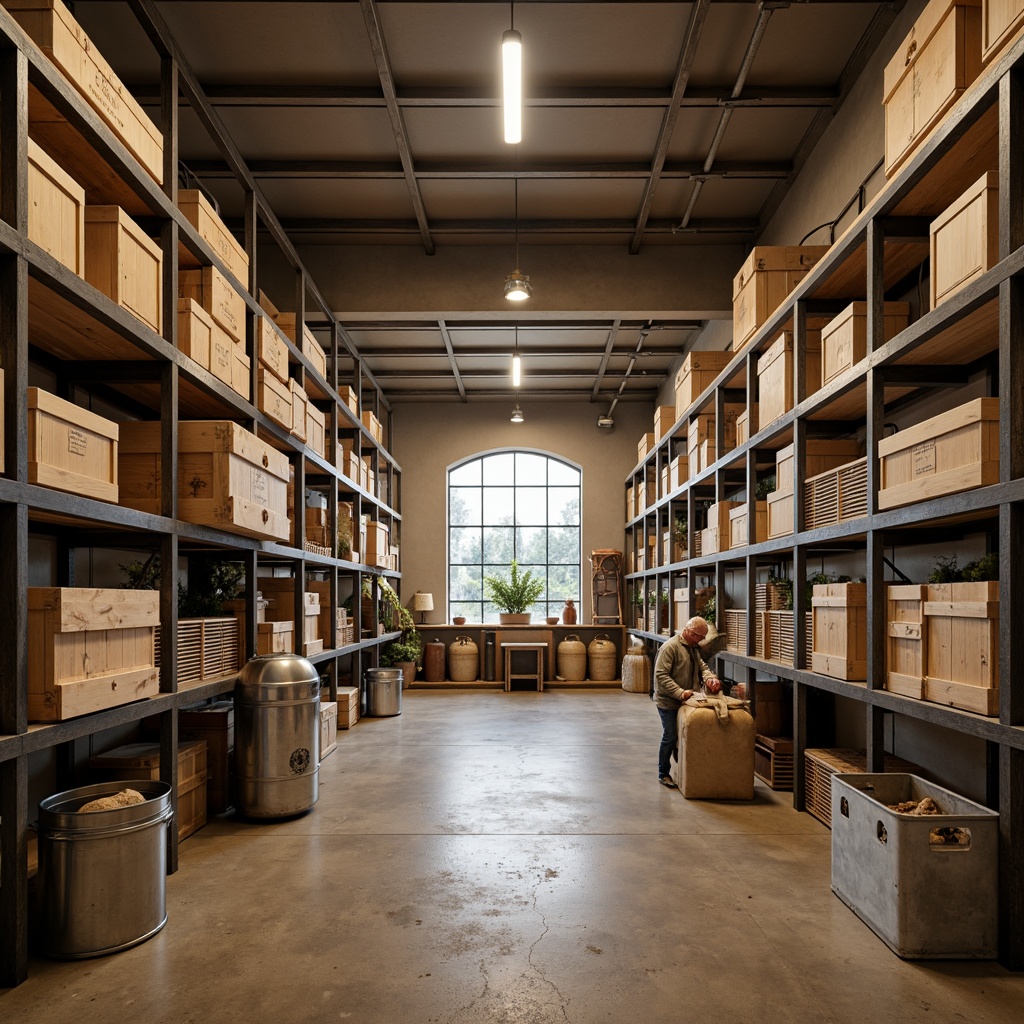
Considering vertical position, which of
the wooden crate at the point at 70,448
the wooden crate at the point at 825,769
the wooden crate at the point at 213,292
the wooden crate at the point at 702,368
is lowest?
the wooden crate at the point at 825,769

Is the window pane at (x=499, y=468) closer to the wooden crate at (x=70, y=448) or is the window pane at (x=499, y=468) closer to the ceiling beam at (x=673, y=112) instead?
the ceiling beam at (x=673, y=112)

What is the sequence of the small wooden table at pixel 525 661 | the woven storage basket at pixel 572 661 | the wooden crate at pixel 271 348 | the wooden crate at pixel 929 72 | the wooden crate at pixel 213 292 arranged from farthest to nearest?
1. the woven storage basket at pixel 572 661
2. the small wooden table at pixel 525 661
3. the wooden crate at pixel 271 348
4. the wooden crate at pixel 213 292
5. the wooden crate at pixel 929 72

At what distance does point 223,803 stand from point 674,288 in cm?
711

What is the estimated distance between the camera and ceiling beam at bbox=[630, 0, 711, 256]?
5.73 meters

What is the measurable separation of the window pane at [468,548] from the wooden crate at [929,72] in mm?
12982

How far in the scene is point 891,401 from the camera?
586 cm

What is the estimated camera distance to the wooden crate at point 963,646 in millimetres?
3479

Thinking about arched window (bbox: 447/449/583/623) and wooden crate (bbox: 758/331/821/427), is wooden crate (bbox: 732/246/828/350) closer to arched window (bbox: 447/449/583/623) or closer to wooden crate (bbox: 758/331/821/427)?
wooden crate (bbox: 758/331/821/427)

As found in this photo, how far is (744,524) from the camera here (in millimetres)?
7125

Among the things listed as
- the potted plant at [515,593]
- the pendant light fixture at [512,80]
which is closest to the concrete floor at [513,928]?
the pendant light fixture at [512,80]

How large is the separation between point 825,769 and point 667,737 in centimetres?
145

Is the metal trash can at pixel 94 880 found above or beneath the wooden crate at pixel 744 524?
beneath

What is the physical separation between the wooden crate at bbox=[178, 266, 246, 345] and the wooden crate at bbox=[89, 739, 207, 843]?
2.82 m

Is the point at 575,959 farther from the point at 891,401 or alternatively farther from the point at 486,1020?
the point at 891,401
